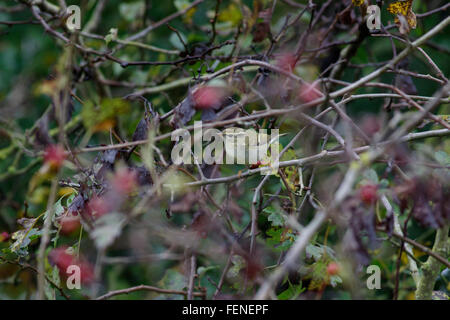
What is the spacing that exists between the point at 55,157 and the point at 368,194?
17.0 inches

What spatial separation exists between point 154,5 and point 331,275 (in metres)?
A: 1.52

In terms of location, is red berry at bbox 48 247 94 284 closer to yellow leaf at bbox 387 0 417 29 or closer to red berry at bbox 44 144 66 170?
red berry at bbox 44 144 66 170

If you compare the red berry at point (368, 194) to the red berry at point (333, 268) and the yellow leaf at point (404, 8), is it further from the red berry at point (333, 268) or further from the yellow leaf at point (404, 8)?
the yellow leaf at point (404, 8)

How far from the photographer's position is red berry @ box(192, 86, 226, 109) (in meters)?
0.76

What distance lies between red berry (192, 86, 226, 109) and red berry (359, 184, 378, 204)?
297mm

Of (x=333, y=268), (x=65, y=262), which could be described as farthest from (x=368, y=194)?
(x=65, y=262)

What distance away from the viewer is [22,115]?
1.90 m

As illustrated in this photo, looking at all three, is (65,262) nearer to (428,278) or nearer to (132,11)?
(428,278)

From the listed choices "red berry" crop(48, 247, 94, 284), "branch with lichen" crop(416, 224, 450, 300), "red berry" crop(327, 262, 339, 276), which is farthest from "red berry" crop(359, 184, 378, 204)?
"red berry" crop(48, 247, 94, 284)

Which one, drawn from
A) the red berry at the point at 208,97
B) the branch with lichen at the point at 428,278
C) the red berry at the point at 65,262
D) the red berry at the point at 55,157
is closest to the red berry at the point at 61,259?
the red berry at the point at 65,262

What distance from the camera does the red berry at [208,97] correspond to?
762 millimetres

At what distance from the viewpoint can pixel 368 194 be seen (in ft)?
1.92
